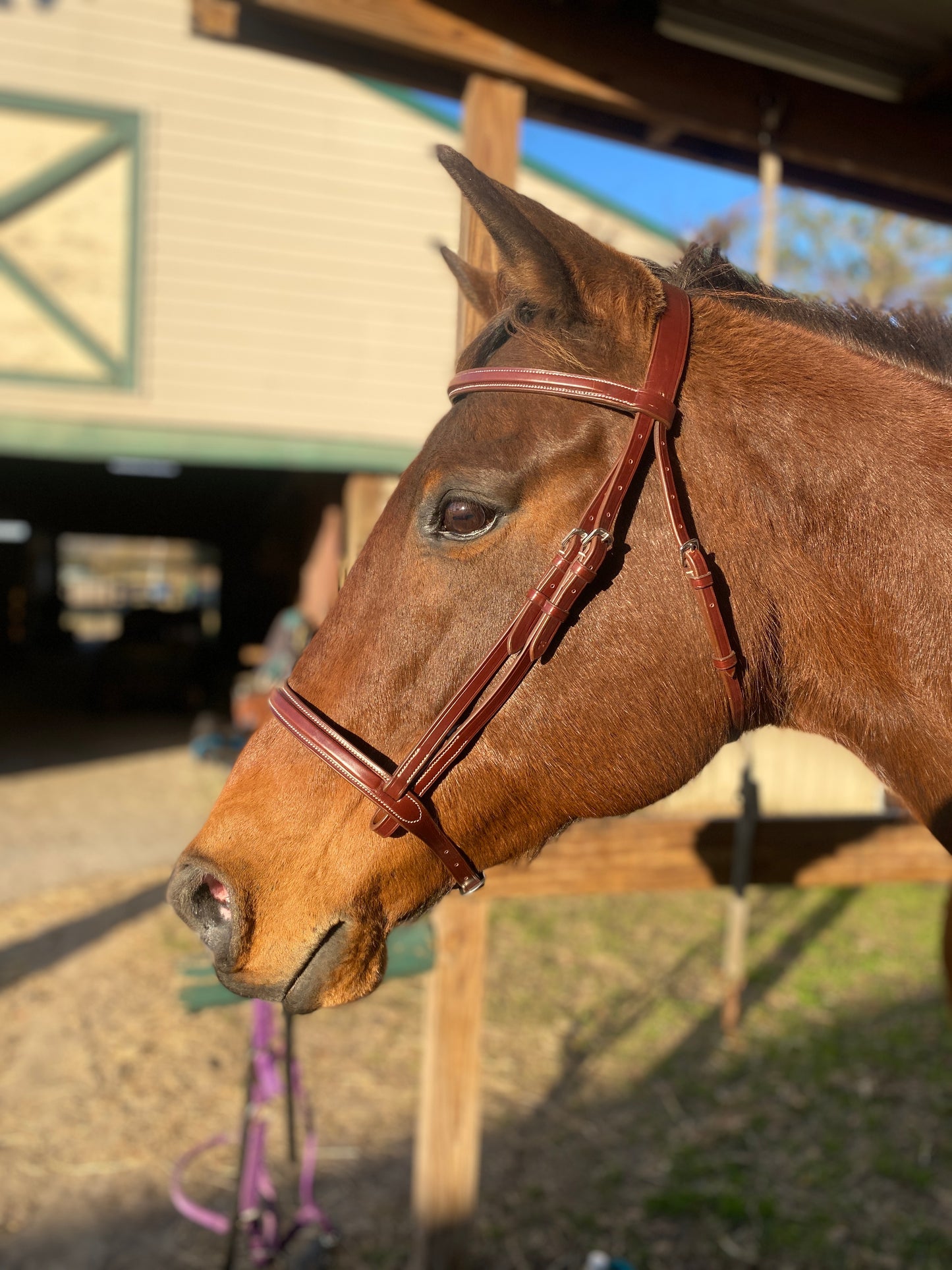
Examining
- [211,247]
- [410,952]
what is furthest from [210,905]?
[211,247]

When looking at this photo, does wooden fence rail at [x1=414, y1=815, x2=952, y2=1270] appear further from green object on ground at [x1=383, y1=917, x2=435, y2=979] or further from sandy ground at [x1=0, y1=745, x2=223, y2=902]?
sandy ground at [x1=0, y1=745, x2=223, y2=902]

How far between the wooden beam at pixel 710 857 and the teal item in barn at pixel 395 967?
1.06ft

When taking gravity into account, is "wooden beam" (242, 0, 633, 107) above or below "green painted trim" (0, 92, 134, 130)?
above

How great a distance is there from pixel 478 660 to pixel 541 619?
4.4 inches

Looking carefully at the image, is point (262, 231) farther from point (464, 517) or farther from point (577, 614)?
point (577, 614)

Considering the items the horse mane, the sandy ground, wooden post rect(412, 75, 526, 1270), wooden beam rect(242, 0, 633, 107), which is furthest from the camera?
the sandy ground

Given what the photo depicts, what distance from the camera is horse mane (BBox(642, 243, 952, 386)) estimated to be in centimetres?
145

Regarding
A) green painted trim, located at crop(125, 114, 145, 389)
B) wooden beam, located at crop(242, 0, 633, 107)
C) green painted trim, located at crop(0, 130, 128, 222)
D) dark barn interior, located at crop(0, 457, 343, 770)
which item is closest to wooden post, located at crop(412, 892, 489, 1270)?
wooden beam, located at crop(242, 0, 633, 107)

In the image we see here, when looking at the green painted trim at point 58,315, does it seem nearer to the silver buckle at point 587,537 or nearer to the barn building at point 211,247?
the barn building at point 211,247

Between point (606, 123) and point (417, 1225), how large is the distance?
3.61 meters

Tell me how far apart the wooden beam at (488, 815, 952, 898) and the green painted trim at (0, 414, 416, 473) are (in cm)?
501

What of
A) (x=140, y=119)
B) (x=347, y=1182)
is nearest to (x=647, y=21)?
(x=347, y=1182)

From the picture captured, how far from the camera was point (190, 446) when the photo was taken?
6.82 m

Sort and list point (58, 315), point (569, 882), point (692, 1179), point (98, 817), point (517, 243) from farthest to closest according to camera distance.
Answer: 1. point (98, 817)
2. point (58, 315)
3. point (692, 1179)
4. point (569, 882)
5. point (517, 243)
